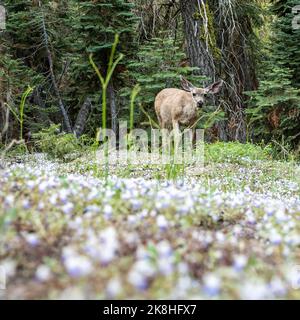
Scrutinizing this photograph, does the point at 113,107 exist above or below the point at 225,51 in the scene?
below

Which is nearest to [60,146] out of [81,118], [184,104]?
[184,104]

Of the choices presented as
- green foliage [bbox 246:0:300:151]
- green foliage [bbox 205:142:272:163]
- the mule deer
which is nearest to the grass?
green foliage [bbox 205:142:272:163]

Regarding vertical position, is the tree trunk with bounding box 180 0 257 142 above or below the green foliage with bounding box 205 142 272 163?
above

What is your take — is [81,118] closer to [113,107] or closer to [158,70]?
[113,107]

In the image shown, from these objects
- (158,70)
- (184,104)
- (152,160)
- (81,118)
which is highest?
(158,70)

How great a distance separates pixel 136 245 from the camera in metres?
2.21

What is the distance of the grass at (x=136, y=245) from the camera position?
1778mm

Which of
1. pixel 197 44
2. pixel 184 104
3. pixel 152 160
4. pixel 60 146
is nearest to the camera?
pixel 152 160

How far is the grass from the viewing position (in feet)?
5.83

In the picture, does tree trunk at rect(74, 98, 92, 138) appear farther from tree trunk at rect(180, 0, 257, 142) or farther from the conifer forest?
tree trunk at rect(180, 0, 257, 142)

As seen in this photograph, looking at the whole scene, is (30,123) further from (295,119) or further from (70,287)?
(70,287)

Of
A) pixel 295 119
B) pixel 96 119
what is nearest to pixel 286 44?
pixel 295 119

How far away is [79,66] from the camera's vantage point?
43.6ft

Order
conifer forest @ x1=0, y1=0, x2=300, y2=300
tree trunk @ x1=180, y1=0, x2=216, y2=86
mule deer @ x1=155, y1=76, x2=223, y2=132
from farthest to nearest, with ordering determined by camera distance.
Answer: tree trunk @ x1=180, y1=0, x2=216, y2=86 → mule deer @ x1=155, y1=76, x2=223, y2=132 → conifer forest @ x1=0, y1=0, x2=300, y2=300
